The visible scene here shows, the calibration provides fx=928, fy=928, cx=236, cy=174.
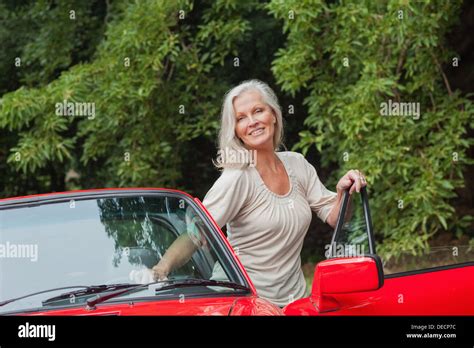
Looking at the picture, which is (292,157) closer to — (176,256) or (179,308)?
(176,256)

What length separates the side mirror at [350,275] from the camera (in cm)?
295

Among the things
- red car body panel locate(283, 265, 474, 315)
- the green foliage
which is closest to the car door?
red car body panel locate(283, 265, 474, 315)

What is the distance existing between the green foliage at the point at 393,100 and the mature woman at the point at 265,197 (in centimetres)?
331

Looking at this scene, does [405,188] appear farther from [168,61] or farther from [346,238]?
[346,238]

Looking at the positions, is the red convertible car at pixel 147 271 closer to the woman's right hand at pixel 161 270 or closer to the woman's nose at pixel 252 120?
the woman's right hand at pixel 161 270

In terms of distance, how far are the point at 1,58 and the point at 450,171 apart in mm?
5240

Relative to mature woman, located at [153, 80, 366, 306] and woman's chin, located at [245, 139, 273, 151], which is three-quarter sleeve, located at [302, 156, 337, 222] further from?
woman's chin, located at [245, 139, 273, 151]

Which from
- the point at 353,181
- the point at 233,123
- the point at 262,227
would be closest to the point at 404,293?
the point at 353,181

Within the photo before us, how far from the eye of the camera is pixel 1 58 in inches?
401

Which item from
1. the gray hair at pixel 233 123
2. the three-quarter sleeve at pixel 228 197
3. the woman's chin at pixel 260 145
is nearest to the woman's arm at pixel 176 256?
the three-quarter sleeve at pixel 228 197

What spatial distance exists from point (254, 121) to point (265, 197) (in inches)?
14.0
